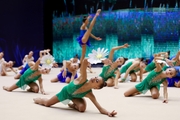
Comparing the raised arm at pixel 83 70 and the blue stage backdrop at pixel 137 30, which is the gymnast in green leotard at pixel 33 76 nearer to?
the raised arm at pixel 83 70

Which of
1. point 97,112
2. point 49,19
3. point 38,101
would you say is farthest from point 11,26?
point 97,112

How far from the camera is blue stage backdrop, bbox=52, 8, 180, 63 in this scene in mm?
9742

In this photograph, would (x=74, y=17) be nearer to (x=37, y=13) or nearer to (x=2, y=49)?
(x=37, y=13)

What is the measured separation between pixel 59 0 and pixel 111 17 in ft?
7.36

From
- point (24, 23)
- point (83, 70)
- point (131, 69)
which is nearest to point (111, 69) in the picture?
point (131, 69)

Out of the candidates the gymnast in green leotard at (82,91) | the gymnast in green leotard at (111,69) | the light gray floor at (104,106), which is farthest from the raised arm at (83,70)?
the gymnast in green leotard at (111,69)

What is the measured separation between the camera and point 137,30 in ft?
33.1

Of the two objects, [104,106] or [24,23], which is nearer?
[104,106]

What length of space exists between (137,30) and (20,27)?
4.28 metres

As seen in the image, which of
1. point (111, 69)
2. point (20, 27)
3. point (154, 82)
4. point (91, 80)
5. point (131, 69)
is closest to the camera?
point (91, 80)

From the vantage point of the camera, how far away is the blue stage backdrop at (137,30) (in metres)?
9.74

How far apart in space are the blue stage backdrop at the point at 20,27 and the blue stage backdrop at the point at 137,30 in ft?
3.84

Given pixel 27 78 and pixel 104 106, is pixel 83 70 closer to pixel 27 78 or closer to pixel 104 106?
pixel 104 106

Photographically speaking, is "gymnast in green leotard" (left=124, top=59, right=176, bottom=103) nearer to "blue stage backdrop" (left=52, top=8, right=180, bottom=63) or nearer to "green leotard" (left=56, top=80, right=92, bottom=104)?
"green leotard" (left=56, top=80, right=92, bottom=104)
